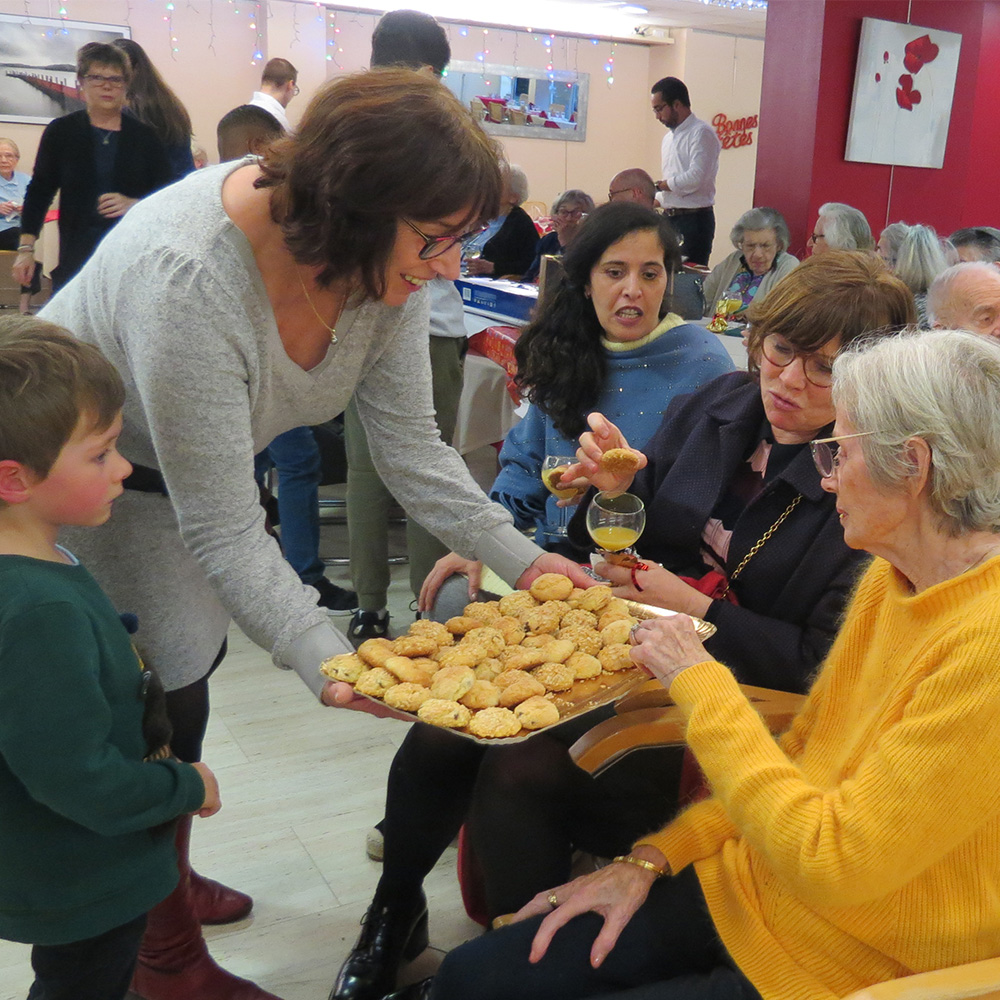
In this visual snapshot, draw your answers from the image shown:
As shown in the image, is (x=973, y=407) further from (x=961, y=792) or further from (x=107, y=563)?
(x=107, y=563)

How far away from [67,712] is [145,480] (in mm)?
427

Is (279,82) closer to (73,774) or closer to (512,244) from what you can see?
(512,244)

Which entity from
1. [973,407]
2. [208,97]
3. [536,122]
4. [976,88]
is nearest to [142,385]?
[973,407]

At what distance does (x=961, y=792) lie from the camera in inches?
40.4

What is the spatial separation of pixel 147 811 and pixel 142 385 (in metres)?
0.56

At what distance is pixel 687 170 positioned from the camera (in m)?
7.00

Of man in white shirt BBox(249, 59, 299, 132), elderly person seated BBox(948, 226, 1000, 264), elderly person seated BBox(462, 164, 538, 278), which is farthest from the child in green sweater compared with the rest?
elderly person seated BBox(462, 164, 538, 278)

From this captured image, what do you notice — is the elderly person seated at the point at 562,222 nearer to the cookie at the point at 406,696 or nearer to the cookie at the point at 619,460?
the cookie at the point at 619,460

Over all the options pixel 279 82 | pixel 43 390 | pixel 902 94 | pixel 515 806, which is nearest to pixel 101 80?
pixel 279 82

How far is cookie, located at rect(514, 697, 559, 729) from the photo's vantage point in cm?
134

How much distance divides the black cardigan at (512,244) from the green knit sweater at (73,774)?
453 cm

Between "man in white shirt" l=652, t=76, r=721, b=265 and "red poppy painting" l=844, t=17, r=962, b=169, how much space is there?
3.34ft

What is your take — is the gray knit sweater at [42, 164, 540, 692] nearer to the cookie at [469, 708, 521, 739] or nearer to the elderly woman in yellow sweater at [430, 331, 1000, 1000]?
the cookie at [469, 708, 521, 739]

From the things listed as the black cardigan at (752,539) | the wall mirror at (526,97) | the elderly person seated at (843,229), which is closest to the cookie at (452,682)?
the black cardigan at (752,539)
